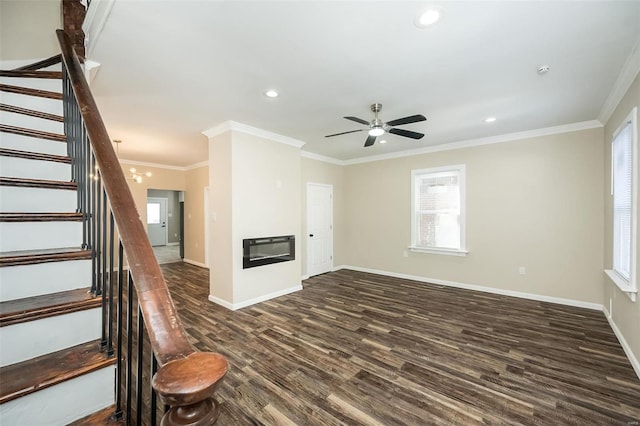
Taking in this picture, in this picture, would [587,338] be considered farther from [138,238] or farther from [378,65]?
[138,238]

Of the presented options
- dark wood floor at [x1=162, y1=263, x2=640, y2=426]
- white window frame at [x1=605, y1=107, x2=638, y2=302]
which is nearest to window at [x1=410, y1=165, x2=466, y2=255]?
dark wood floor at [x1=162, y1=263, x2=640, y2=426]

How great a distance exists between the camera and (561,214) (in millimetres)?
4191

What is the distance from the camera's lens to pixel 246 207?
419 centimetres

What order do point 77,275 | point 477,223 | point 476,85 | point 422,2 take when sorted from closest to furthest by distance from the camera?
A: point 77,275 < point 422,2 < point 476,85 < point 477,223

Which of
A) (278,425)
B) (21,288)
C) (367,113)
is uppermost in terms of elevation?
(367,113)

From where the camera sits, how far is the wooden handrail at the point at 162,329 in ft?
2.01

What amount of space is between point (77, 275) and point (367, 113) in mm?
3366

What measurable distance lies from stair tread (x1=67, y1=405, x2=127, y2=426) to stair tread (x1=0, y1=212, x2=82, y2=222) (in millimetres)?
1138

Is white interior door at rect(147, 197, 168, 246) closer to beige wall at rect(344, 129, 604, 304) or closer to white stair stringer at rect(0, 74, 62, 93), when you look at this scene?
white stair stringer at rect(0, 74, 62, 93)

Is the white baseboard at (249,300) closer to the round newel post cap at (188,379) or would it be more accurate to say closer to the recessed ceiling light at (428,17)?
the round newel post cap at (188,379)

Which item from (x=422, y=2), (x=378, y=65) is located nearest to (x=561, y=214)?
(x=378, y=65)

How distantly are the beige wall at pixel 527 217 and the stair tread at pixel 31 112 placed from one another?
17.5 feet

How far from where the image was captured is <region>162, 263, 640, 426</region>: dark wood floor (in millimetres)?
1966

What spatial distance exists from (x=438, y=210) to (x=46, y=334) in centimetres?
558
